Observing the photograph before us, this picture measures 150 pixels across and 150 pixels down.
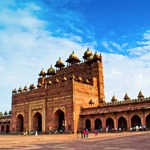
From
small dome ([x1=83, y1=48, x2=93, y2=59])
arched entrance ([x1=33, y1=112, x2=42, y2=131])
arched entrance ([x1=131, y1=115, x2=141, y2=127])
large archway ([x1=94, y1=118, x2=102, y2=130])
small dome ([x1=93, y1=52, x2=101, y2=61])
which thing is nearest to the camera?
arched entrance ([x1=131, y1=115, x2=141, y2=127])

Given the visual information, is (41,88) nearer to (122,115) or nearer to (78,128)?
(78,128)

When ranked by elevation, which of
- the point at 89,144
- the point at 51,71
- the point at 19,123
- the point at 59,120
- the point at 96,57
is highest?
the point at 96,57

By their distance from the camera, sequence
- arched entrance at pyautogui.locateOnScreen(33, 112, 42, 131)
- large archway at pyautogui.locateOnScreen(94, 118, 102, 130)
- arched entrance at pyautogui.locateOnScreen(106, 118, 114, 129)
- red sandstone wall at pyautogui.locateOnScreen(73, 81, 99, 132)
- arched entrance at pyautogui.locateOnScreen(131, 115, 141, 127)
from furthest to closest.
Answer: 1. arched entrance at pyautogui.locateOnScreen(33, 112, 42, 131)
2. large archway at pyautogui.locateOnScreen(94, 118, 102, 130)
3. red sandstone wall at pyautogui.locateOnScreen(73, 81, 99, 132)
4. arched entrance at pyautogui.locateOnScreen(106, 118, 114, 129)
5. arched entrance at pyautogui.locateOnScreen(131, 115, 141, 127)

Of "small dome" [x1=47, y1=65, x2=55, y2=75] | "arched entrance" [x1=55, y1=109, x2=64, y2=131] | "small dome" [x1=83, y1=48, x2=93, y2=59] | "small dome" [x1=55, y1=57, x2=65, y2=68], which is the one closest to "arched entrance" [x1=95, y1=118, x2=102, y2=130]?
"arched entrance" [x1=55, y1=109, x2=64, y2=131]

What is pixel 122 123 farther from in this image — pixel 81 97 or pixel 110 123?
pixel 81 97

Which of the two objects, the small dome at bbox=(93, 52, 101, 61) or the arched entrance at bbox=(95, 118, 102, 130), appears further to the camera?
the small dome at bbox=(93, 52, 101, 61)

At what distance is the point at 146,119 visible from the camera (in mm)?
36781

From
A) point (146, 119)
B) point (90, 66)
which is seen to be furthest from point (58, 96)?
point (146, 119)

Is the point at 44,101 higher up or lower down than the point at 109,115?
higher up

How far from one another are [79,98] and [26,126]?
14.1 metres

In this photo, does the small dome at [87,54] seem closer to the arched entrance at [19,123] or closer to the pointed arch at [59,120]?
the pointed arch at [59,120]

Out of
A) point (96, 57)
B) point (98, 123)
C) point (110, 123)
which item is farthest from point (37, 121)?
point (96, 57)

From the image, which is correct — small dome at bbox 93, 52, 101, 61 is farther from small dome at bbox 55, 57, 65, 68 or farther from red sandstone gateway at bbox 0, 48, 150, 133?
small dome at bbox 55, 57, 65, 68

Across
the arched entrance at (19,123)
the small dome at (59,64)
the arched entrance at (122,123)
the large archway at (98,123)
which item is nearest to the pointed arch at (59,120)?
the large archway at (98,123)
